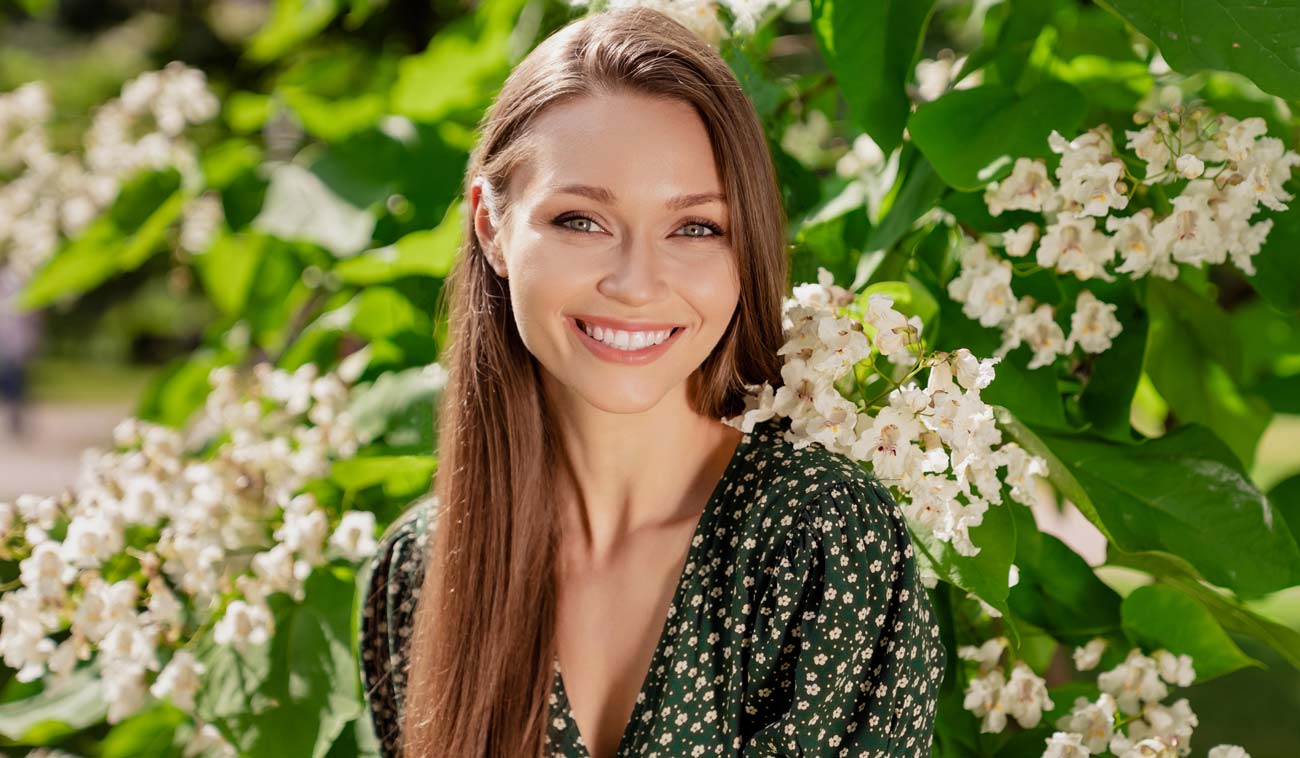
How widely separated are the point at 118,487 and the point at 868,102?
0.90m

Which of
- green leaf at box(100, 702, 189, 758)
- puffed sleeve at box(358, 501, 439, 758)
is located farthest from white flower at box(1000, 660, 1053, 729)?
green leaf at box(100, 702, 189, 758)

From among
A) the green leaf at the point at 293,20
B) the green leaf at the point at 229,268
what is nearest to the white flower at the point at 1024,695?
the green leaf at the point at 229,268

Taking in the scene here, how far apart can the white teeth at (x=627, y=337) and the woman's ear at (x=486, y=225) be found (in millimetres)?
141

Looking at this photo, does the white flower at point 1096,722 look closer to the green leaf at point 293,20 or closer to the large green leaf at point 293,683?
the large green leaf at point 293,683

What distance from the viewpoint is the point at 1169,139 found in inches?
45.7

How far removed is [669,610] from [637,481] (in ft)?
0.42

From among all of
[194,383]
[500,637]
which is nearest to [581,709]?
[500,637]

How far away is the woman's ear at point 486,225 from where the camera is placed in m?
1.19

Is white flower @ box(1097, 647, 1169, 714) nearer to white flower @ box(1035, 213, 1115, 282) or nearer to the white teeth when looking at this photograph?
white flower @ box(1035, 213, 1115, 282)

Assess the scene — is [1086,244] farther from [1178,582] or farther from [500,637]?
[500,637]

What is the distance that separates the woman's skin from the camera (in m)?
1.07

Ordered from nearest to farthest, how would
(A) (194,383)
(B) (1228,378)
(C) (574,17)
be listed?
(B) (1228,378) → (C) (574,17) → (A) (194,383)

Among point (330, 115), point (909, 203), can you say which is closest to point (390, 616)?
point (909, 203)

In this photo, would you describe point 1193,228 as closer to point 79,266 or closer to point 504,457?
point 504,457
